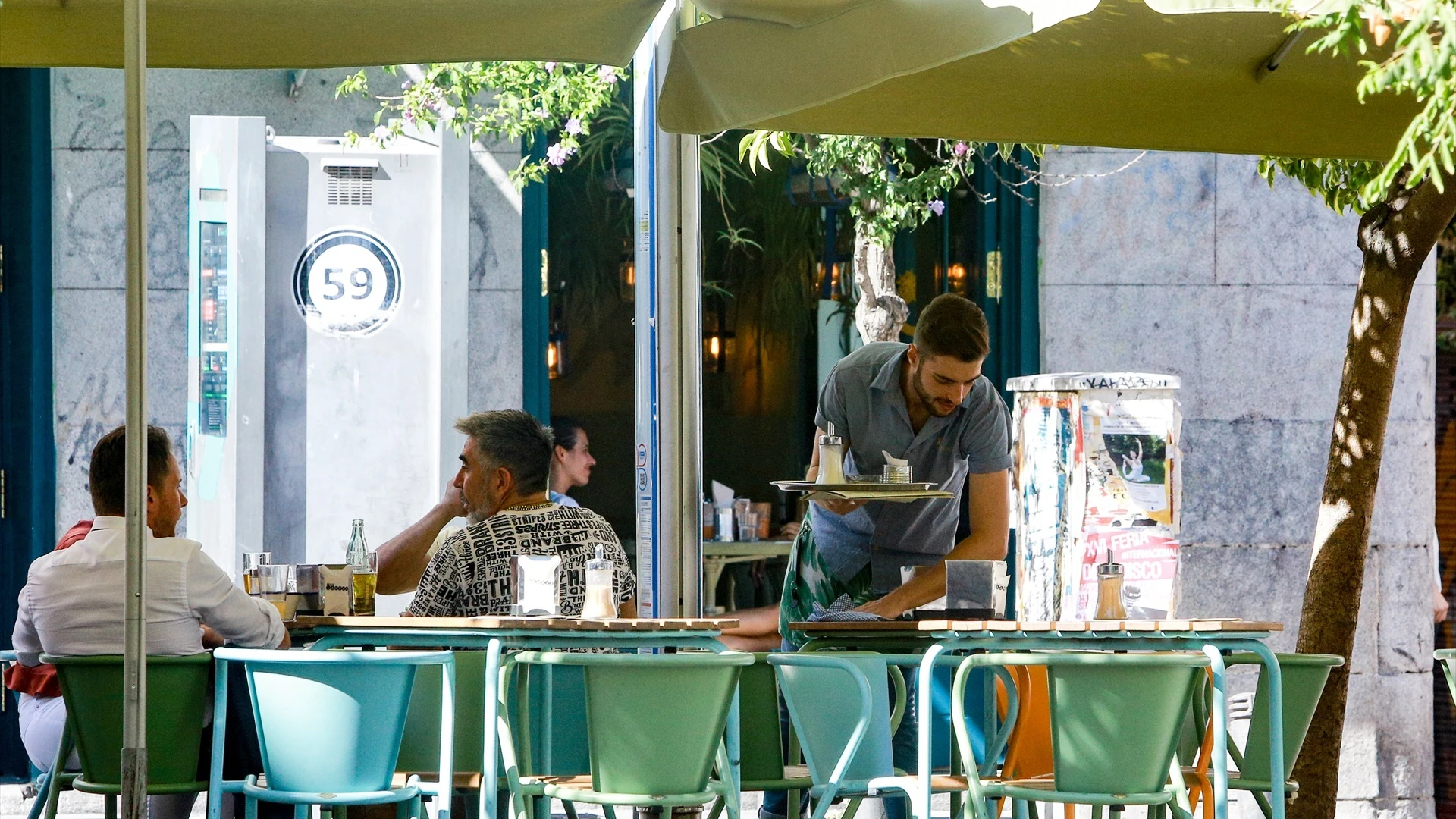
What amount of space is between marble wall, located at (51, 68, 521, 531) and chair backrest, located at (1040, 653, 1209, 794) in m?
4.05

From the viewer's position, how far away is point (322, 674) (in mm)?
3926

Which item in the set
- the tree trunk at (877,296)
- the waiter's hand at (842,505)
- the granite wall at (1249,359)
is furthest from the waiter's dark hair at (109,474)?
the granite wall at (1249,359)

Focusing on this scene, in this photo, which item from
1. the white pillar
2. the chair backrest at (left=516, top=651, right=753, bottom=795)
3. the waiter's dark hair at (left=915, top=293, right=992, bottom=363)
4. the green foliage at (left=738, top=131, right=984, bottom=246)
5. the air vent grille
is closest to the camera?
the chair backrest at (left=516, top=651, right=753, bottom=795)

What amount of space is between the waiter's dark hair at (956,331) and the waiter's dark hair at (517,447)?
4.01ft

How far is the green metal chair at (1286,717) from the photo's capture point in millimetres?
4473

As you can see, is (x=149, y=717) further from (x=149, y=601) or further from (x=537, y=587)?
(x=537, y=587)

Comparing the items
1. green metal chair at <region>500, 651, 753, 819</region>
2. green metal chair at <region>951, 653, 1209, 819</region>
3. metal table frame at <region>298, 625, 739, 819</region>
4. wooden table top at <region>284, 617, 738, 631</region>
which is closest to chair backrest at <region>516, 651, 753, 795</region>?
green metal chair at <region>500, 651, 753, 819</region>

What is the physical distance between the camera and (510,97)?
6.93 meters

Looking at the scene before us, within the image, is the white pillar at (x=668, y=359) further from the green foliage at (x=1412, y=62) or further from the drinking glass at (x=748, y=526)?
the drinking glass at (x=748, y=526)

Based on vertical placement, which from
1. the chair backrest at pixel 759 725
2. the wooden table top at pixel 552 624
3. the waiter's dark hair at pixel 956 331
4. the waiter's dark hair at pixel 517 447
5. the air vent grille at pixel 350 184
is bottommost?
the chair backrest at pixel 759 725

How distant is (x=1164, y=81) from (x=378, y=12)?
2237 mm

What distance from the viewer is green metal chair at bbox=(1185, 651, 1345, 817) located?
4473 mm

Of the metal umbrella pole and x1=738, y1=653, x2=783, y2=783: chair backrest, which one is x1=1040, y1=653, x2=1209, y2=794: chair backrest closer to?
x1=738, y1=653, x2=783, y2=783: chair backrest

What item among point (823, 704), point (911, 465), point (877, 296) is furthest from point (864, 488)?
point (877, 296)
